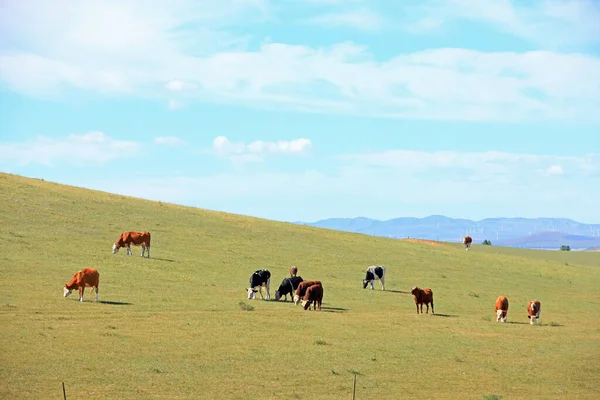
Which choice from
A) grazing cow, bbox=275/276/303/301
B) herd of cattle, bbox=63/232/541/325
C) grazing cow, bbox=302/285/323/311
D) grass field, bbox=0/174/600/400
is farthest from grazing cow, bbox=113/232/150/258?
grazing cow, bbox=302/285/323/311

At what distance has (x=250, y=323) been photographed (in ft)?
104

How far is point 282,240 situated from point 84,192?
18.8 m

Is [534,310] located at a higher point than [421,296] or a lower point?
lower

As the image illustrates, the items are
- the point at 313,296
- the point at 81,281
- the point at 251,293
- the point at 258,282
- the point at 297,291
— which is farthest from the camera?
the point at 258,282

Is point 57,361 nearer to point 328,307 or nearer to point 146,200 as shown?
point 328,307

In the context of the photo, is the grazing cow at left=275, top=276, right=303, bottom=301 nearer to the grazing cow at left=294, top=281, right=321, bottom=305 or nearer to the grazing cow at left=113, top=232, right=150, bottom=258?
the grazing cow at left=294, top=281, right=321, bottom=305

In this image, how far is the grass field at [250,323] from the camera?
2336 cm

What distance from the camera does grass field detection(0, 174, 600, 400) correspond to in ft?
76.6

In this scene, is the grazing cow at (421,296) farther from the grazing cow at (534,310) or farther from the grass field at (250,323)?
the grazing cow at (534,310)

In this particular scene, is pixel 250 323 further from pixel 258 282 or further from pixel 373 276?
pixel 373 276

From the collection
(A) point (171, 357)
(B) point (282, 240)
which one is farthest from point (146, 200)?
(A) point (171, 357)

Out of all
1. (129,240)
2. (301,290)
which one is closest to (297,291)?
(301,290)

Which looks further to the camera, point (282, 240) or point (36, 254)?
point (282, 240)

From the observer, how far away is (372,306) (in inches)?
1543
